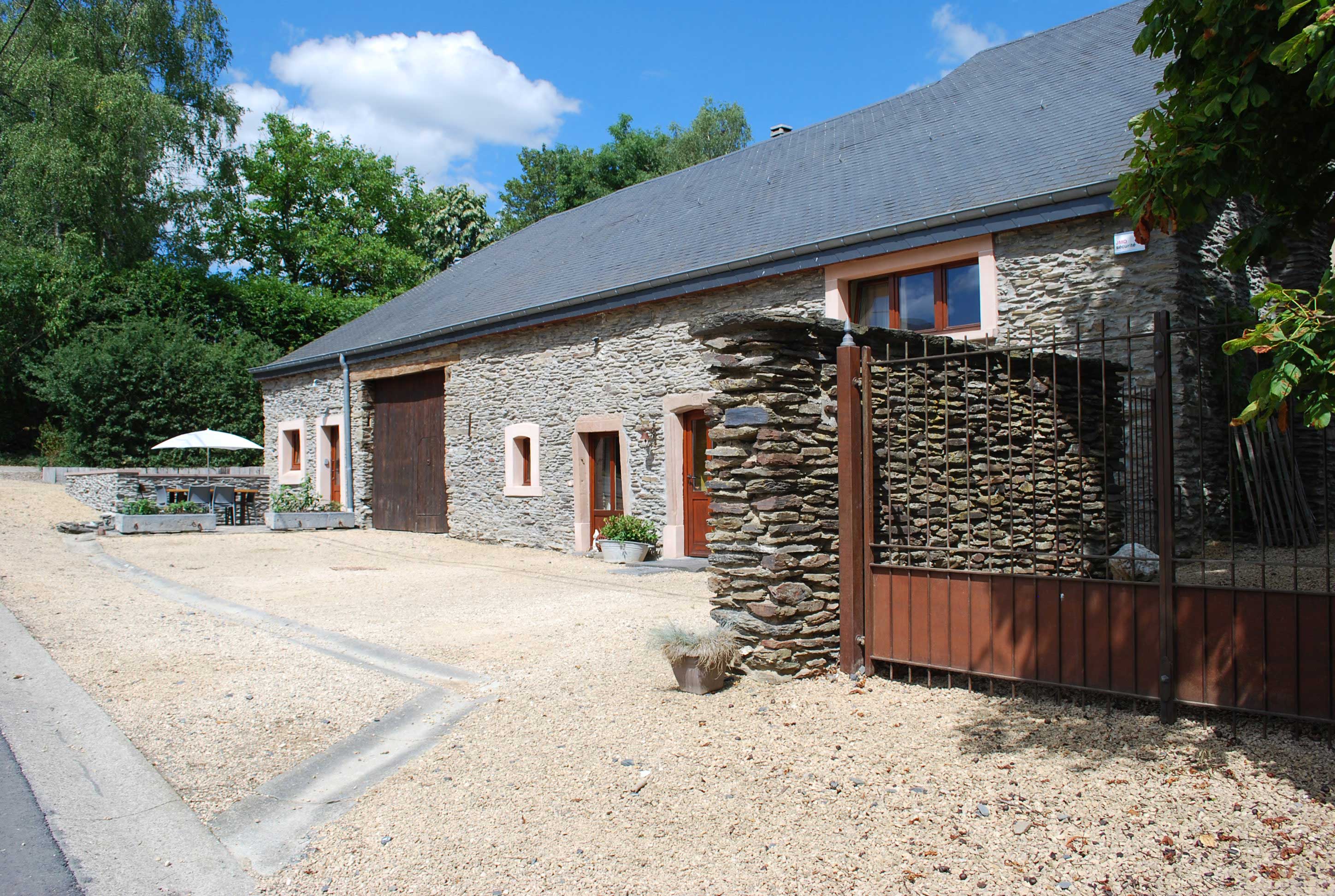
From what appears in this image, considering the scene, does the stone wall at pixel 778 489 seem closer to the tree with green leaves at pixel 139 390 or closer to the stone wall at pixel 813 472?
the stone wall at pixel 813 472

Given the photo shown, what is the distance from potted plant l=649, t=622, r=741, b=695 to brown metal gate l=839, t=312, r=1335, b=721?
66cm

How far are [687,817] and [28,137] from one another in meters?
26.6

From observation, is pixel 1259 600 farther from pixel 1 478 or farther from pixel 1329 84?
pixel 1 478

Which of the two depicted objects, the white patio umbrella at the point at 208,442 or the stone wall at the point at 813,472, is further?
the white patio umbrella at the point at 208,442

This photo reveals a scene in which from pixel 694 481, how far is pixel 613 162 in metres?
22.9

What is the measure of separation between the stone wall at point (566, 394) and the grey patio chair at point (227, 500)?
4971mm

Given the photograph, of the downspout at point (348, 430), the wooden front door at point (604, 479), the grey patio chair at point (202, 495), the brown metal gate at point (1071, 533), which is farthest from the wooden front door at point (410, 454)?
the brown metal gate at point (1071, 533)

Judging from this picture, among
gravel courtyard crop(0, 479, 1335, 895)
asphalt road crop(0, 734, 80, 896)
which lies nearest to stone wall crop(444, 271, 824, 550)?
gravel courtyard crop(0, 479, 1335, 895)

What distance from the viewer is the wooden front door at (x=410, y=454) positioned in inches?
611

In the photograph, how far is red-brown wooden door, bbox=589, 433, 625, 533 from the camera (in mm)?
12156

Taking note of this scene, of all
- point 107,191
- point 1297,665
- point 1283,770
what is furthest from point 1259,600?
point 107,191

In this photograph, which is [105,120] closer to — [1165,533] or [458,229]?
[458,229]

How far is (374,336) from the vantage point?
16.8 metres

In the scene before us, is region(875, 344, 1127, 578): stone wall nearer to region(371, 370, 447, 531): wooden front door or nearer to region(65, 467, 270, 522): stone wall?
region(371, 370, 447, 531): wooden front door
